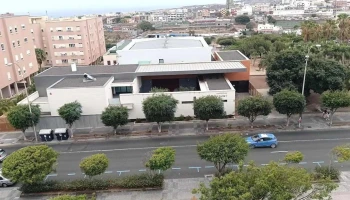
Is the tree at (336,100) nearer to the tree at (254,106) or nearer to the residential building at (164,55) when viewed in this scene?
the tree at (254,106)

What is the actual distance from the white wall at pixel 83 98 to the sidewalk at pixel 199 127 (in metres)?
2.74

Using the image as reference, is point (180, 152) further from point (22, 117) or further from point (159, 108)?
point (22, 117)

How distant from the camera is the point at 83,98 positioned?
127 feet

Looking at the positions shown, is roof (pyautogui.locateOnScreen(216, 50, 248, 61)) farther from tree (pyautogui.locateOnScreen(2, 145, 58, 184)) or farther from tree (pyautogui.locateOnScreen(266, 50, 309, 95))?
tree (pyautogui.locateOnScreen(2, 145, 58, 184))

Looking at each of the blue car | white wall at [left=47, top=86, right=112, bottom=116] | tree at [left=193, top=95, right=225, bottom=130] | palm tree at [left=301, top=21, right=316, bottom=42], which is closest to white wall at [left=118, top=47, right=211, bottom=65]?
white wall at [left=47, top=86, right=112, bottom=116]

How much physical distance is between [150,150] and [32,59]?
46210mm

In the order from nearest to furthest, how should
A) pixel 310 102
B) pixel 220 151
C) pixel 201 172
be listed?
pixel 220 151, pixel 201 172, pixel 310 102

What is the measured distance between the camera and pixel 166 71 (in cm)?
4509

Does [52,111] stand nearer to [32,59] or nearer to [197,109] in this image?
[197,109]

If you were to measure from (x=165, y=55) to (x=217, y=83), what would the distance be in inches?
594

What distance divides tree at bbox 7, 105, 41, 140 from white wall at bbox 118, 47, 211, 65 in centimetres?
2268

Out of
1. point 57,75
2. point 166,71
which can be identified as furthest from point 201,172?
point 57,75

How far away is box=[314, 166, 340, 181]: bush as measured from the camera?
80.2 feet

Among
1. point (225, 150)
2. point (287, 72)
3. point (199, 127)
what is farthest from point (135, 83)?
point (225, 150)
